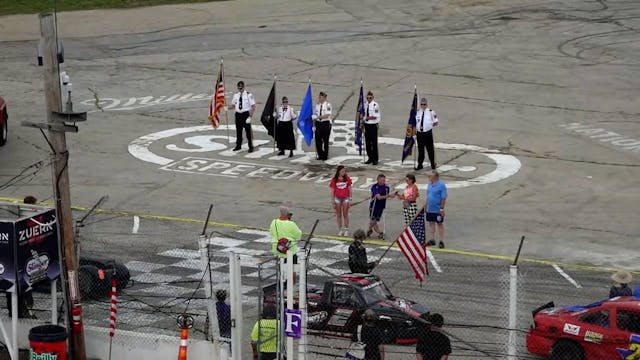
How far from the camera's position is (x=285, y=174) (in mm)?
29594

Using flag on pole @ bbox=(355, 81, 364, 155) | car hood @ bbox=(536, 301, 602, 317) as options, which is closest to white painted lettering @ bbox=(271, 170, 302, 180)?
flag on pole @ bbox=(355, 81, 364, 155)

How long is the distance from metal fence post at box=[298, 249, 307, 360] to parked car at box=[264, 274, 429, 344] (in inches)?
89.4

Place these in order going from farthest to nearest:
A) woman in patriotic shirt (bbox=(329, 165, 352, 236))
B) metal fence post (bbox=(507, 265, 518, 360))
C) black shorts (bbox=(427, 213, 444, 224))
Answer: woman in patriotic shirt (bbox=(329, 165, 352, 236)), black shorts (bbox=(427, 213, 444, 224)), metal fence post (bbox=(507, 265, 518, 360))

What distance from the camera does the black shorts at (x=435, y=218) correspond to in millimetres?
24156

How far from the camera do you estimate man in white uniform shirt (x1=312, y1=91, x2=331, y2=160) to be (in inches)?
1189

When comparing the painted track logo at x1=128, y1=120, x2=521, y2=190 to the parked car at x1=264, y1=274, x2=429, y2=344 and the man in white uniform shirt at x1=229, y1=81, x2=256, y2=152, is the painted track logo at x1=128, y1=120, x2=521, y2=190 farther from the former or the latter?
the parked car at x1=264, y1=274, x2=429, y2=344

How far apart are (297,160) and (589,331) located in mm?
14138

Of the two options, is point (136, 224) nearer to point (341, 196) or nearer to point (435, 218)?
point (341, 196)

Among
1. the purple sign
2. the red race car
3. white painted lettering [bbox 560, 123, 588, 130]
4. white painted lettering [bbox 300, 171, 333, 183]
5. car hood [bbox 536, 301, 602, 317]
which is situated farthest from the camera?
white painted lettering [bbox 560, 123, 588, 130]

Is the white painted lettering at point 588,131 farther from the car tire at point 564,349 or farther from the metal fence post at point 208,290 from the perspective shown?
the metal fence post at point 208,290

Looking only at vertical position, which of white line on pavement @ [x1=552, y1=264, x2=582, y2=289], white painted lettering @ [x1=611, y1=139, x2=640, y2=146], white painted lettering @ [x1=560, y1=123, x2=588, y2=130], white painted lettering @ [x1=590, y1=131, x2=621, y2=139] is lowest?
white line on pavement @ [x1=552, y1=264, x2=582, y2=289]

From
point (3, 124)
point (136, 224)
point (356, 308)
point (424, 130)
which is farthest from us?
point (3, 124)

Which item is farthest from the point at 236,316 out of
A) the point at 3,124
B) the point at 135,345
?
the point at 3,124

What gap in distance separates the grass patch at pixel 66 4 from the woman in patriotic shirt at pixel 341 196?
86.9 ft
